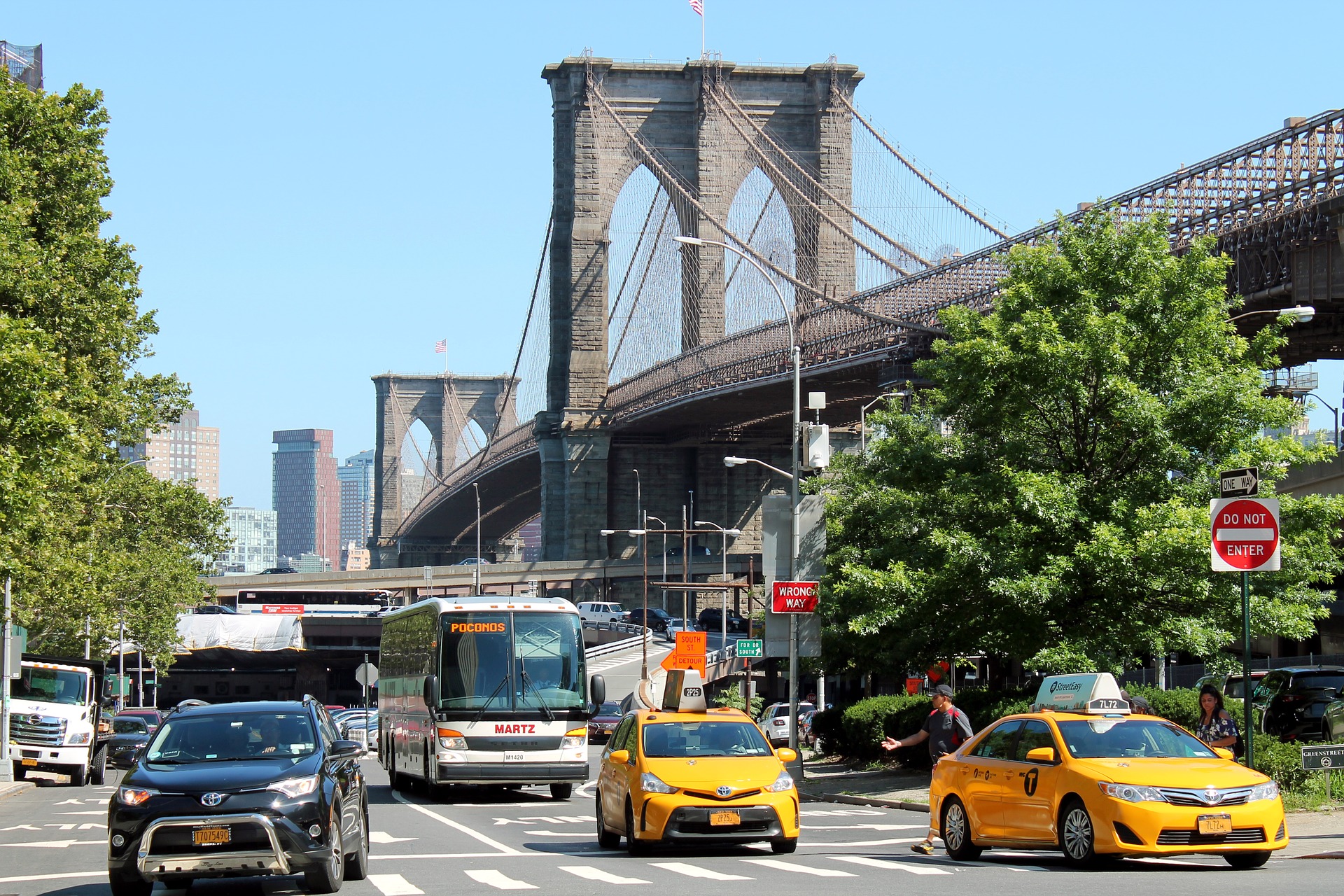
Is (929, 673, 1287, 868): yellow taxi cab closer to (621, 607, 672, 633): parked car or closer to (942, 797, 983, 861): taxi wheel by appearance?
(942, 797, 983, 861): taxi wheel

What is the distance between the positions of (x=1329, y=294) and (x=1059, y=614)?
21528mm

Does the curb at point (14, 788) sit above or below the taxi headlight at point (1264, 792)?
below

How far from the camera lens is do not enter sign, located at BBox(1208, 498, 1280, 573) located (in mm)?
16234

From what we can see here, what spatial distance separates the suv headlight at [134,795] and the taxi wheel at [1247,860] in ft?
28.9

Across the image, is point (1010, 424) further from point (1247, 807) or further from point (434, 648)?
point (1247, 807)

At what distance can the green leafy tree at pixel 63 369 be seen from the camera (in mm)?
25703

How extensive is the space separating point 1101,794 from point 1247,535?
11.9ft

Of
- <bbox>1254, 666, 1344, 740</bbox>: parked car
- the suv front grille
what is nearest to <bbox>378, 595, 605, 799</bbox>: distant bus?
<bbox>1254, 666, 1344, 740</bbox>: parked car

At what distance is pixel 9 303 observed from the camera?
98.3 ft

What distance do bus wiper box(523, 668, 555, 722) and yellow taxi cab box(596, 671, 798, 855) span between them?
8085 millimetres

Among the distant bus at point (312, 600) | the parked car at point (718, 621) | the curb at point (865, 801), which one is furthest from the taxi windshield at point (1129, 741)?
the distant bus at point (312, 600)

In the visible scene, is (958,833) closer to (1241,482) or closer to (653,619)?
(1241,482)

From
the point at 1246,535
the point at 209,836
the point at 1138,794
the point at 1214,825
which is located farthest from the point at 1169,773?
the point at 209,836

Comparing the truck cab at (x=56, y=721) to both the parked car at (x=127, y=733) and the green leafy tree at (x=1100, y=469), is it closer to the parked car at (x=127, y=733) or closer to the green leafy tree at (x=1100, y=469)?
the parked car at (x=127, y=733)
